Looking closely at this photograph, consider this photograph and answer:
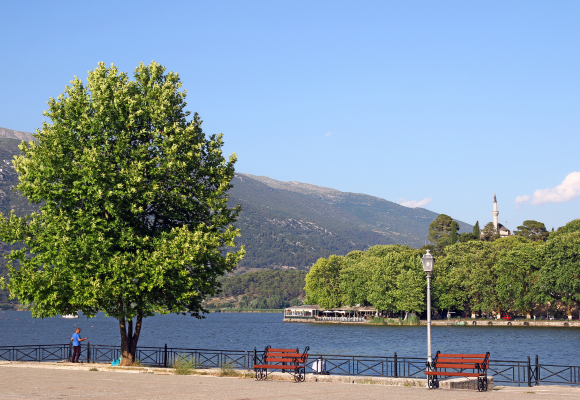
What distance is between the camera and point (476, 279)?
11194 cm

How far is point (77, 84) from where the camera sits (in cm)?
2997

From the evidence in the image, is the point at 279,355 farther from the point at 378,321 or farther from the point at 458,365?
the point at 378,321

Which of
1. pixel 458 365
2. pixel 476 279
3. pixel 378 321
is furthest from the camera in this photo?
pixel 378 321

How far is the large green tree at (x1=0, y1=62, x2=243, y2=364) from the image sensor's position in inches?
1074

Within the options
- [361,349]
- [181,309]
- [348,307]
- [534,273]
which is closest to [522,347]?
[361,349]

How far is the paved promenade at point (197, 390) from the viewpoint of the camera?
1828cm

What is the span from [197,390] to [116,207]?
11.4m

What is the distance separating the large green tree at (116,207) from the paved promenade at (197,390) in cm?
445

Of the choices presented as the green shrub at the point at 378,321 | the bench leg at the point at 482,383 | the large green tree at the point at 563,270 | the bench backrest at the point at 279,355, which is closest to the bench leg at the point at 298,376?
the bench backrest at the point at 279,355

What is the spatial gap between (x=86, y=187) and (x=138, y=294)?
543 centimetres

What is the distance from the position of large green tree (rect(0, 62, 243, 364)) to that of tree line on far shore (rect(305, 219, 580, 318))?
8438cm

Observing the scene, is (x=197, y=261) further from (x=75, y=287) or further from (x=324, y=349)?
(x=324, y=349)

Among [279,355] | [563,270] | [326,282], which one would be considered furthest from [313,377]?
[326,282]

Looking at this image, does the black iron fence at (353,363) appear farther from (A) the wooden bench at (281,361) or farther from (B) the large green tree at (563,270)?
(B) the large green tree at (563,270)
